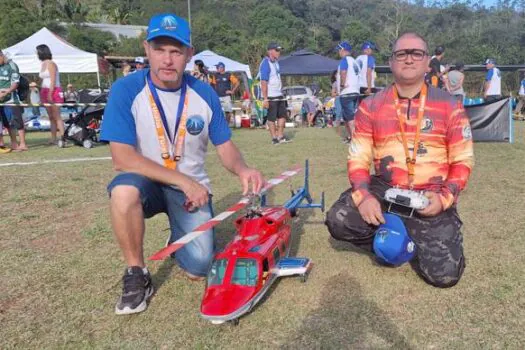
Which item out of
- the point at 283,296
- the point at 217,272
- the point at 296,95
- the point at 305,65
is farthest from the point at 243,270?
the point at 305,65

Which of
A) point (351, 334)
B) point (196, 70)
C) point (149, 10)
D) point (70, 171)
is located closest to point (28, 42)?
point (196, 70)

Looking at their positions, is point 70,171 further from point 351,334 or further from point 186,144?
point 351,334

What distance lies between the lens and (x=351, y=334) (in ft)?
8.38

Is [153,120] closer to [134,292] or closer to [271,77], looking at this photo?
[134,292]

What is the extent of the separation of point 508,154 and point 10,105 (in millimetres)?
10088

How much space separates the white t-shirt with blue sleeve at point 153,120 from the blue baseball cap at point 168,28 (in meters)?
0.37

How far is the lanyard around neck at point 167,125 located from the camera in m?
3.11

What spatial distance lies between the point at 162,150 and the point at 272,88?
778 centimetres

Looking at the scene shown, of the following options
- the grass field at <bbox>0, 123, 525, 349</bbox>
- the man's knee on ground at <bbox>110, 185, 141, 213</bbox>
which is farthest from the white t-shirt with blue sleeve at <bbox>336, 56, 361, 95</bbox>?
the man's knee on ground at <bbox>110, 185, 141, 213</bbox>

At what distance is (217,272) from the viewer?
2.73m

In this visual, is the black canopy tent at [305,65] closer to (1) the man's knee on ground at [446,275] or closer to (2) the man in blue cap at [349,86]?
(2) the man in blue cap at [349,86]

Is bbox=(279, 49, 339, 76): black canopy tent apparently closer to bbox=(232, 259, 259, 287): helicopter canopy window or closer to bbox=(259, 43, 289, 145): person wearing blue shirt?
bbox=(259, 43, 289, 145): person wearing blue shirt

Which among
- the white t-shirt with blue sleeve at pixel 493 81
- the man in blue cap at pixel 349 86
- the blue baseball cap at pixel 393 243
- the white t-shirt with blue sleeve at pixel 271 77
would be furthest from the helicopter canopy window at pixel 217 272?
the white t-shirt with blue sleeve at pixel 493 81

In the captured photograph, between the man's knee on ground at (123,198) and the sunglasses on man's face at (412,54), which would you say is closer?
the man's knee on ground at (123,198)
